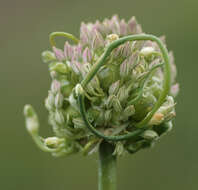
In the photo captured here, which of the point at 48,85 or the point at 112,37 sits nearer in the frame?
the point at 112,37

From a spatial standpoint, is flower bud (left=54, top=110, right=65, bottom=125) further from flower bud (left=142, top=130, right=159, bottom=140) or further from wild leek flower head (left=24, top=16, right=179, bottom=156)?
flower bud (left=142, top=130, right=159, bottom=140)

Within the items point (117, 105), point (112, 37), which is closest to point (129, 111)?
point (117, 105)

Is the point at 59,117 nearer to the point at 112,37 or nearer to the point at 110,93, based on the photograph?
the point at 110,93

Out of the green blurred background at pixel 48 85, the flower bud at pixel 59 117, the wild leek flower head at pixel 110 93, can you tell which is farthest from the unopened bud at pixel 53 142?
the green blurred background at pixel 48 85

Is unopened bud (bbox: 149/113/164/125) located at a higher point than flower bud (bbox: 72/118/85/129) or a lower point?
lower

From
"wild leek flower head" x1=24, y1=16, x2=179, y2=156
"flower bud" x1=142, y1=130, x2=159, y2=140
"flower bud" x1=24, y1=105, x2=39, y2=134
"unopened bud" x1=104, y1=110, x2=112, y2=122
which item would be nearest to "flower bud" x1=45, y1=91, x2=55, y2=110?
"wild leek flower head" x1=24, y1=16, x2=179, y2=156

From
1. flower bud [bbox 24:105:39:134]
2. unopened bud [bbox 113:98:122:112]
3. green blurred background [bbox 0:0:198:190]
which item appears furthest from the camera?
green blurred background [bbox 0:0:198:190]
